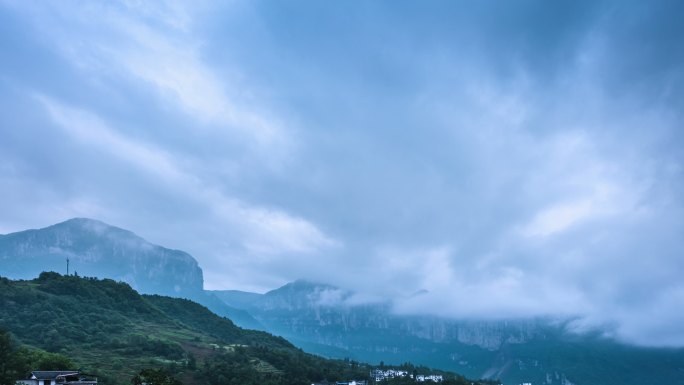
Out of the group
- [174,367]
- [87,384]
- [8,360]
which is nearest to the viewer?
[8,360]

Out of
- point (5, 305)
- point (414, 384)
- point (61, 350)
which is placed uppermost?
point (5, 305)

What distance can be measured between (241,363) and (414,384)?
6079cm

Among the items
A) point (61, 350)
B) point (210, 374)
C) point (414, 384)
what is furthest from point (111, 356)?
point (414, 384)

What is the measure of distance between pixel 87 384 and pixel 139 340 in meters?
81.5

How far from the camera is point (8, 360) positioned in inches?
4063

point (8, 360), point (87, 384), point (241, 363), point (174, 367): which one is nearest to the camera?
point (8, 360)

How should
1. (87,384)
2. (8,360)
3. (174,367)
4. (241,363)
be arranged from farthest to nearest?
(241,363), (174,367), (87,384), (8,360)

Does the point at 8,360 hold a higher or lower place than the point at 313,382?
higher

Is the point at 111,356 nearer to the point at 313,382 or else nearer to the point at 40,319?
the point at 40,319

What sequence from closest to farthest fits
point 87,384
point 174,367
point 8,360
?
point 8,360
point 87,384
point 174,367

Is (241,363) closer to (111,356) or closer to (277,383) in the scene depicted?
(277,383)

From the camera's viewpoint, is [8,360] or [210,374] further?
[210,374]

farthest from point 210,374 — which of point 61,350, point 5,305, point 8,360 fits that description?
point 5,305

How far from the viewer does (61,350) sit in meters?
165
